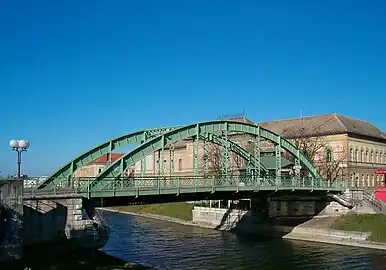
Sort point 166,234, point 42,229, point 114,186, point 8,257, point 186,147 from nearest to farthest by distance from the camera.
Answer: point 8,257 < point 42,229 < point 114,186 < point 166,234 < point 186,147

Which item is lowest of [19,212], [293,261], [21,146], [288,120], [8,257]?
[293,261]

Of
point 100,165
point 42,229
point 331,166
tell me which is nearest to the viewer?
point 42,229

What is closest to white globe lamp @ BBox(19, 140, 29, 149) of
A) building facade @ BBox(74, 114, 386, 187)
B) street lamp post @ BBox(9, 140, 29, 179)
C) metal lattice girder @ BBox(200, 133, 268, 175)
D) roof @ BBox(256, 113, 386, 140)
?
street lamp post @ BBox(9, 140, 29, 179)

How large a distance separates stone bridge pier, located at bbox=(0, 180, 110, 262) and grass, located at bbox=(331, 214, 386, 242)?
2421 cm

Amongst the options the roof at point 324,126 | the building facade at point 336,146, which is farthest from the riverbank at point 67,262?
the roof at point 324,126

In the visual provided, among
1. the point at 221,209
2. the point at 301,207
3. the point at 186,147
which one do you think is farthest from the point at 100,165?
the point at 301,207

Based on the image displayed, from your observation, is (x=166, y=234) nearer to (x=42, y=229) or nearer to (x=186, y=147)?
(x=42, y=229)

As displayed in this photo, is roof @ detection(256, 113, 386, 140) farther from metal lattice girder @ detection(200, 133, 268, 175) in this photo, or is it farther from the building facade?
metal lattice girder @ detection(200, 133, 268, 175)

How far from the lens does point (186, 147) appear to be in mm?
84438

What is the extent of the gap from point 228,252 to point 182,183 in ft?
20.9

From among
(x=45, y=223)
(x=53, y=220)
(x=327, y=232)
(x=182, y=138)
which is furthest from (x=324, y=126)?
(x=45, y=223)

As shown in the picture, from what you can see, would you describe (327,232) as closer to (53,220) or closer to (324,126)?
(53,220)

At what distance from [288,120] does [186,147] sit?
18.2 meters

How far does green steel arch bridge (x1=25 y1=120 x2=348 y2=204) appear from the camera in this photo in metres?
27.9
